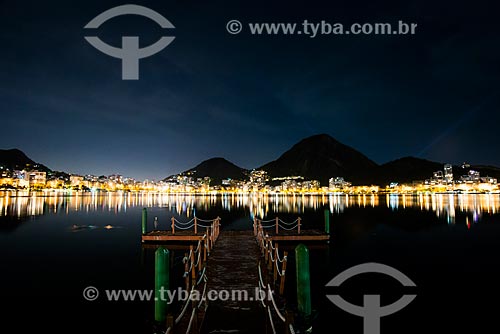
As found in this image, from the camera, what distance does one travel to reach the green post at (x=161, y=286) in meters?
9.74

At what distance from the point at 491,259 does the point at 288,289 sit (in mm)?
18322

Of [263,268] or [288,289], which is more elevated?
[263,268]

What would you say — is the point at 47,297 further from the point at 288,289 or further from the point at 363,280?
the point at 363,280

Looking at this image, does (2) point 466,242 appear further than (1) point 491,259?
Yes

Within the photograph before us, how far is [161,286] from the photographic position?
32.4ft

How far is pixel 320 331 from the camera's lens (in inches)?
526

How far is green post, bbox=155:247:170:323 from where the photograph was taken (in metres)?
9.74

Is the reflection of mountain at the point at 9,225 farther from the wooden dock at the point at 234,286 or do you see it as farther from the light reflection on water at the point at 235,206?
the wooden dock at the point at 234,286

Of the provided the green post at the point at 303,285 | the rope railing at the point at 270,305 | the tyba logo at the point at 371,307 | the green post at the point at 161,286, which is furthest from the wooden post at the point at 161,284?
the tyba logo at the point at 371,307

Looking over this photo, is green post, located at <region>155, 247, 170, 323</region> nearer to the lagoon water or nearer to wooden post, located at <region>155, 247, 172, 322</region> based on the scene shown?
wooden post, located at <region>155, 247, 172, 322</region>

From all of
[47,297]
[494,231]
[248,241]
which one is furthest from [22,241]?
[494,231]

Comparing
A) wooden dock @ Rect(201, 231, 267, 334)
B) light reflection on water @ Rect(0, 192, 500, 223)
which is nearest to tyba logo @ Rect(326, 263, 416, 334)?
wooden dock @ Rect(201, 231, 267, 334)

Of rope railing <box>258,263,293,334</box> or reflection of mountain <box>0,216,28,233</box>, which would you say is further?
reflection of mountain <box>0,216,28,233</box>

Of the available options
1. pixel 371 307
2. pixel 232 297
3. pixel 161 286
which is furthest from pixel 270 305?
pixel 371 307
